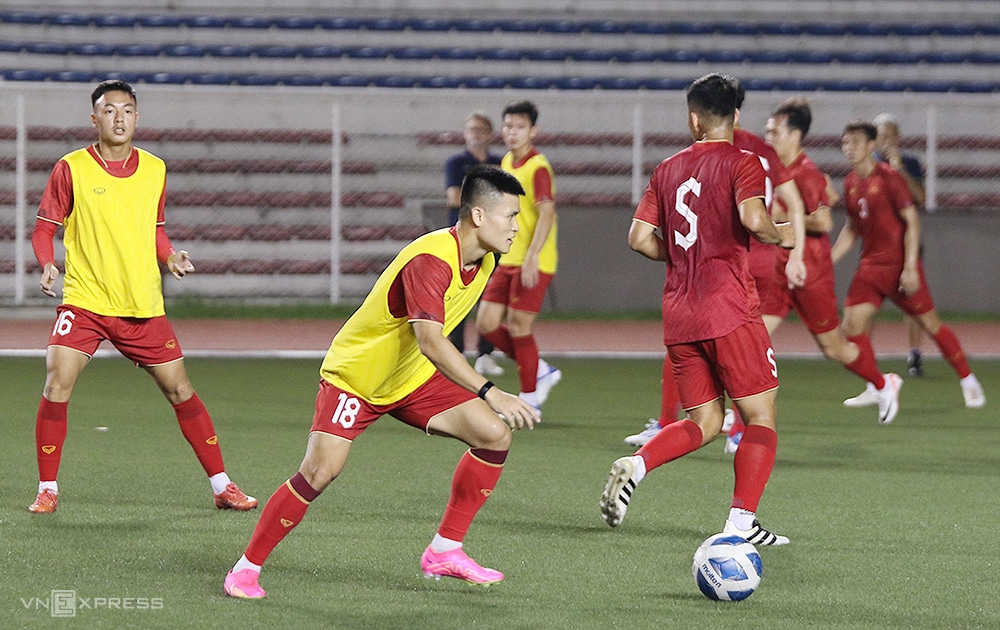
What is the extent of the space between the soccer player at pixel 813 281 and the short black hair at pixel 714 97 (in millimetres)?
2350

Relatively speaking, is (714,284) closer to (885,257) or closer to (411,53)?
(885,257)

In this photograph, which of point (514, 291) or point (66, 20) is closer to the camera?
point (514, 291)

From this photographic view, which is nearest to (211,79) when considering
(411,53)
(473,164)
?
(411,53)

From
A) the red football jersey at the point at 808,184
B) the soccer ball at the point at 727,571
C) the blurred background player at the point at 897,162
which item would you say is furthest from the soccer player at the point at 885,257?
the soccer ball at the point at 727,571

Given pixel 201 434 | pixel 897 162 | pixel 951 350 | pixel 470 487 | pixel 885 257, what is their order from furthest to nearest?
pixel 897 162 < pixel 885 257 < pixel 951 350 < pixel 201 434 < pixel 470 487

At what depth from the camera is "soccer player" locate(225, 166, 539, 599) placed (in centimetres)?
455

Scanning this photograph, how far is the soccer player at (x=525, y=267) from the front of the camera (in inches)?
367

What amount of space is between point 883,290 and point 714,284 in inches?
216

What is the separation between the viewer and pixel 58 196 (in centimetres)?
626

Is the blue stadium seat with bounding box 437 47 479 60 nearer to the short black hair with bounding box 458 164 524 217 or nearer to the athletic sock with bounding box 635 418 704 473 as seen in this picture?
the athletic sock with bounding box 635 418 704 473

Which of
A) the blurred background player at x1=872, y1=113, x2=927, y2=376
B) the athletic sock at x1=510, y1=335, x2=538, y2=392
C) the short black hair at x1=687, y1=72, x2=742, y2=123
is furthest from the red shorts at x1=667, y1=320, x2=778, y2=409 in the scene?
the blurred background player at x1=872, y1=113, x2=927, y2=376

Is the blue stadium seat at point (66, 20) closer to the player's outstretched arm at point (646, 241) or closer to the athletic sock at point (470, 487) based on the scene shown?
the player's outstretched arm at point (646, 241)

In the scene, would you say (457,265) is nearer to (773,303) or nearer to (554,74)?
(773,303)

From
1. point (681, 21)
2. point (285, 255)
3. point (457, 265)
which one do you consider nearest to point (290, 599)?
point (457, 265)
